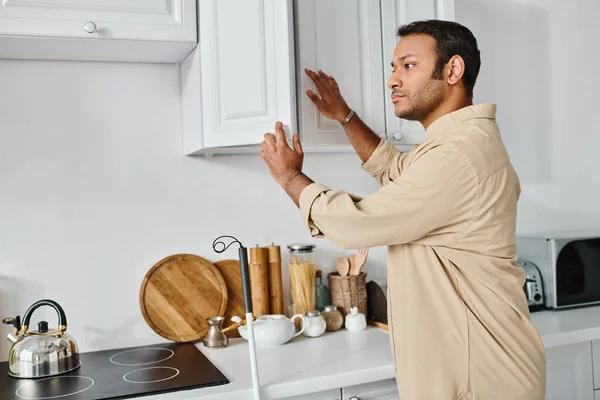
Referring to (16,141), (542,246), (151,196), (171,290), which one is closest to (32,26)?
(16,141)

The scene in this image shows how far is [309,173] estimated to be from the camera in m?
2.39

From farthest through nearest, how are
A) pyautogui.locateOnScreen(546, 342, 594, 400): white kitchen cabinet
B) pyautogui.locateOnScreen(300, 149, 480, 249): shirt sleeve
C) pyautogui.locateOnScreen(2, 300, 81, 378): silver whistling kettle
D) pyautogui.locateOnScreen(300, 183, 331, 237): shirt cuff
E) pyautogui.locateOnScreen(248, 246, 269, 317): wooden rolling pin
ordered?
1. pyautogui.locateOnScreen(248, 246, 269, 317): wooden rolling pin
2. pyautogui.locateOnScreen(546, 342, 594, 400): white kitchen cabinet
3. pyautogui.locateOnScreen(2, 300, 81, 378): silver whistling kettle
4. pyautogui.locateOnScreen(300, 183, 331, 237): shirt cuff
5. pyautogui.locateOnScreen(300, 149, 480, 249): shirt sleeve

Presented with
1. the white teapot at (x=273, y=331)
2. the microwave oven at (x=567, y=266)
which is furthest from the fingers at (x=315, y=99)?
the microwave oven at (x=567, y=266)

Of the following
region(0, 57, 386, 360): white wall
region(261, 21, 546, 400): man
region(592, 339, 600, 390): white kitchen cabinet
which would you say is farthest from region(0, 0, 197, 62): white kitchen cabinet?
region(592, 339, 600, 390): white kitchen cabinet

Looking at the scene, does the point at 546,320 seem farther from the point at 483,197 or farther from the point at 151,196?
the point at 151,196

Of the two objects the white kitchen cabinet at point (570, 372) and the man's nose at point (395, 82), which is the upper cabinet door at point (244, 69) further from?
the white kitchen cabinet at point (570, 372)

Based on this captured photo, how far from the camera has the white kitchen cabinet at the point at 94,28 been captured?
174 cm

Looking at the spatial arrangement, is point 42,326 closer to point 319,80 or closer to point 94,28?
point 94,28

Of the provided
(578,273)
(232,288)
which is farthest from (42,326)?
(578,273)

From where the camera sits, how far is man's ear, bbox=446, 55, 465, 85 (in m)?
1.63

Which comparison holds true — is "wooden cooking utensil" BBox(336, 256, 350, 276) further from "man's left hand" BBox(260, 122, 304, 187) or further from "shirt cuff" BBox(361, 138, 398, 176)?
"man's left hand" BBox(260, 122, 304, 187)

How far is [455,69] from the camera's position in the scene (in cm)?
163

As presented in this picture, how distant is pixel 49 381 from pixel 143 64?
110 cm

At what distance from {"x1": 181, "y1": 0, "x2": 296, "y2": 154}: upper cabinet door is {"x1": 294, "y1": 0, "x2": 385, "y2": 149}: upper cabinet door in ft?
0.33
